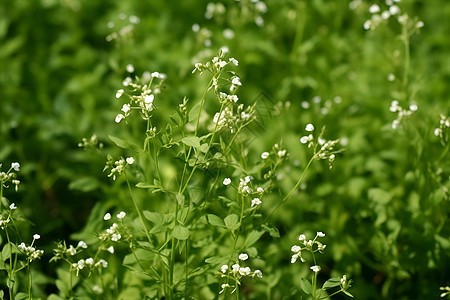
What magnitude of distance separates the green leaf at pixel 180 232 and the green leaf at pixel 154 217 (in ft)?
0.82

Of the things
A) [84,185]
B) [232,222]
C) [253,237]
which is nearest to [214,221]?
[232,222]

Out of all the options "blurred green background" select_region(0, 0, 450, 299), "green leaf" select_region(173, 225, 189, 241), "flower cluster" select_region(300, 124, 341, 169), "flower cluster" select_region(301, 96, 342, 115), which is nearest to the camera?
"green leaf" select_region(173, 225, 189, 241)

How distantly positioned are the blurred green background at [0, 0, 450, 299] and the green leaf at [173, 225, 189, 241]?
0.95m

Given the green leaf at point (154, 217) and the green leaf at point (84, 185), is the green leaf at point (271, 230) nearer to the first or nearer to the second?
the green leaf at point (154, 217)

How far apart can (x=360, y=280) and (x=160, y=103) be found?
8.09 ft

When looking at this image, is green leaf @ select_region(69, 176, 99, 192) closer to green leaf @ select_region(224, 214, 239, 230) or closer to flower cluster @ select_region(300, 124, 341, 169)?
green leaf @ select_region(224, 214, 239, 230)

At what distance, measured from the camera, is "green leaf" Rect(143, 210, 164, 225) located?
291 cm

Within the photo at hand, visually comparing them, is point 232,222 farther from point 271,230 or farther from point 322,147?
point 322,147

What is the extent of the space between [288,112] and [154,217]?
6.61ft

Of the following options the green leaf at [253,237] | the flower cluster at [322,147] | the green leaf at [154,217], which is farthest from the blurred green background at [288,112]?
the green leaf at [154,217]

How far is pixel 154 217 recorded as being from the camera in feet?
9.64

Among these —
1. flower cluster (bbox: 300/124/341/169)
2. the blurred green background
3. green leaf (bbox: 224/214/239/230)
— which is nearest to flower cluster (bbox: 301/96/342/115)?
the blurred green background

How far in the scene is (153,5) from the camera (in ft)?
19.8

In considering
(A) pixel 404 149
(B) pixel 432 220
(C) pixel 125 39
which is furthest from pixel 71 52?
(B) pixel 432 220
